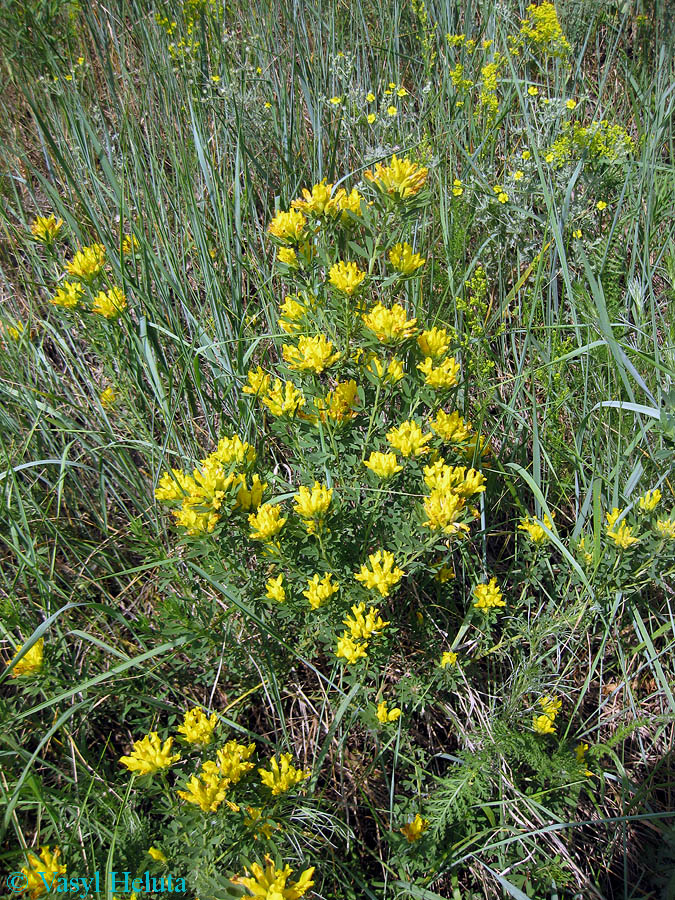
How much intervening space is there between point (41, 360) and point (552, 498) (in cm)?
203

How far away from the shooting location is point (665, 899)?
148 centimetres

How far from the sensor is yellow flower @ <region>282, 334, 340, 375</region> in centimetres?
152

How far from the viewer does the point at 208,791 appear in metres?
1.25

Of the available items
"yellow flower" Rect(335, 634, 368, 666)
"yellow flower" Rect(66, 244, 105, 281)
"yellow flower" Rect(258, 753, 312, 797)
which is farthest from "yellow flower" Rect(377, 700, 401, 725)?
"yellow flower" Rect(66, 244, 105, 281)

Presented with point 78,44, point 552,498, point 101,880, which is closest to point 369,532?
point 552,498

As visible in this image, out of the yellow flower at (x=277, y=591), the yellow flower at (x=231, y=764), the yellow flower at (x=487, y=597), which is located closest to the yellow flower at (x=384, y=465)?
the yellow flower at (x=277, y=591)

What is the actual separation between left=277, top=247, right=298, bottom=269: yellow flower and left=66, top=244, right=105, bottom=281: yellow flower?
1.78ft

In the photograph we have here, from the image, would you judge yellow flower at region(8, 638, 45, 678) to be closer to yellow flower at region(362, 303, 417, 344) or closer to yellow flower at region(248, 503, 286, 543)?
yellow flower at region(248, 503, 286, 543)

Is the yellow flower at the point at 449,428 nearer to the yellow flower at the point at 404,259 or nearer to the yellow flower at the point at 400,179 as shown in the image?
the yellow flower at the point at 404,259

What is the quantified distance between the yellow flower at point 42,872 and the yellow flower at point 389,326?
1.35 meters

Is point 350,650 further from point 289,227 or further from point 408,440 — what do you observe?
point 289,227

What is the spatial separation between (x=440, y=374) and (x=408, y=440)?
0.20 m

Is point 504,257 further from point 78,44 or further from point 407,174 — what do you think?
point 78,44

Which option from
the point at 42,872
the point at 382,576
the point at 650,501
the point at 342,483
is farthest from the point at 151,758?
the point at 650,501
